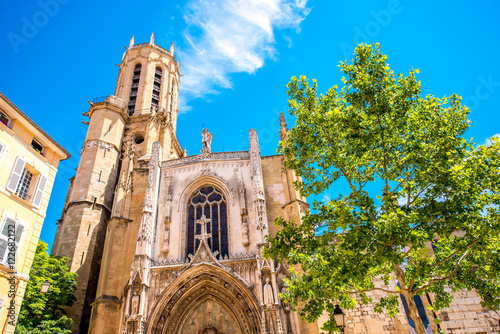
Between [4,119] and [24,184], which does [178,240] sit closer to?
[24,184]

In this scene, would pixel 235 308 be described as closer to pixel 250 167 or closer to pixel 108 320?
pixel 108 320

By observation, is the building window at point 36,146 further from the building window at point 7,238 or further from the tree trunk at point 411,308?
the tree trunk at point 411,308

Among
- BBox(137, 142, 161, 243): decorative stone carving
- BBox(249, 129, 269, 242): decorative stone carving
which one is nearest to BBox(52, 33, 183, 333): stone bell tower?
BBox(137, 142, 161, 243): decorative stone carving

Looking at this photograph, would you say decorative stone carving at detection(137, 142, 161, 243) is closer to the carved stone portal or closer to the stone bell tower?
the stone bell tower

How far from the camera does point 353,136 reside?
1044 centimetres

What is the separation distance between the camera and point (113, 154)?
24609 millimetres

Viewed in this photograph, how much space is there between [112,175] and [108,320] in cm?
1058

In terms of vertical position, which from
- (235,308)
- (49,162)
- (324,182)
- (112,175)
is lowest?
(235,308)

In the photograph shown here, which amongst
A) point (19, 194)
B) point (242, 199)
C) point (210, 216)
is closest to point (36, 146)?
point (19, 194)

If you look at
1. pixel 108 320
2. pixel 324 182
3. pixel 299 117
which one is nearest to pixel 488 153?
pixel 324 182

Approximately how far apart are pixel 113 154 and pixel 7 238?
13916mm

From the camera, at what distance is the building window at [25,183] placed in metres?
12.1

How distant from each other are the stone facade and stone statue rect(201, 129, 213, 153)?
67mm

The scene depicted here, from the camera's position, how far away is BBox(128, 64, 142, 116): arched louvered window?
32.7 meters
